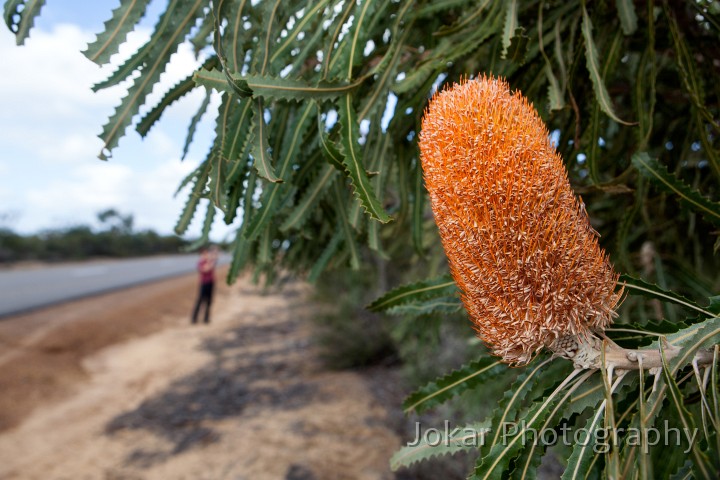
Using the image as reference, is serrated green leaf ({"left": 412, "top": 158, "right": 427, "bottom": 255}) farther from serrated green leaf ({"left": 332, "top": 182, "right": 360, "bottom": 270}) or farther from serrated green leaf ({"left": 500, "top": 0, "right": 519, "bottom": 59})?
serrated green leaf ({"left": 500, "top": 0, "right": 519, "bottom": 59})

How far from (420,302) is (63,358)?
12275 millimetres

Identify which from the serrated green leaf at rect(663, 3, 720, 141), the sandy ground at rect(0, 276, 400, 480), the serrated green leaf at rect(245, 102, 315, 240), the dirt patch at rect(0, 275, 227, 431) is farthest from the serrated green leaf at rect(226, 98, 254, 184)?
the dirt patch at rect(0, 275, 227, 431)

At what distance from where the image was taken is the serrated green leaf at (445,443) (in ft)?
4.17

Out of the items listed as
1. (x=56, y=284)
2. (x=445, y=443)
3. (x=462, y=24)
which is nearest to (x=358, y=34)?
(x=462, y=24)

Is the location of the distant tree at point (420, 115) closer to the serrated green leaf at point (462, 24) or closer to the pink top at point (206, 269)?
the serrated green leaf at point (462, 24)

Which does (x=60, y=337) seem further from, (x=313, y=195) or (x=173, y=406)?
(x=313, y=195)

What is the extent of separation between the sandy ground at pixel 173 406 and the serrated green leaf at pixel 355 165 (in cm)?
531

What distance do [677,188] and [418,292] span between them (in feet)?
2.12

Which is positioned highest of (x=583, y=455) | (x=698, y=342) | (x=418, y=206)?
(x=418, y=206)

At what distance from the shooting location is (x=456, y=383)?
1.33 m

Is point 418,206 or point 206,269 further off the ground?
point 418,206

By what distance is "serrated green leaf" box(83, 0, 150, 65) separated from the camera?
124cm

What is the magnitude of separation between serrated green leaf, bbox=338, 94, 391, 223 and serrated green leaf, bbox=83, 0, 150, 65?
1.72 ft

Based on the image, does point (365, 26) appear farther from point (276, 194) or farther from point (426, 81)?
point (276, 194)
